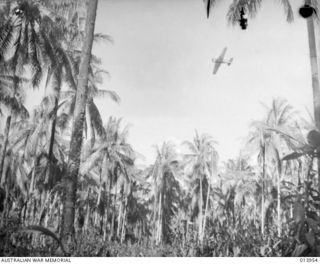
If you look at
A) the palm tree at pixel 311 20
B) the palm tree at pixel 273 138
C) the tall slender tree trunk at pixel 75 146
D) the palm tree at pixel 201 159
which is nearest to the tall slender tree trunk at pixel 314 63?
the palm tree at pixel 311 20

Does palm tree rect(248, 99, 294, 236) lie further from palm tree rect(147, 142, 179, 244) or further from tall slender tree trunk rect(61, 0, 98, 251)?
tall slender tree trunk rect(61, 0, 98, 251)

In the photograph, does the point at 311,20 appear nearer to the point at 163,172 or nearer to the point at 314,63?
the point at 314,63

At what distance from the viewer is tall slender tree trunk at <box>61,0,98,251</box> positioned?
4707mm

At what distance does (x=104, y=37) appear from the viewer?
32.4 feet

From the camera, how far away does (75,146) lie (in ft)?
17.0

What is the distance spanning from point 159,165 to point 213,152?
3.76 m

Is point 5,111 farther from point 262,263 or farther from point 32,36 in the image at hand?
point 262,263

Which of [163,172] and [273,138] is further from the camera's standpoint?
[163,172]

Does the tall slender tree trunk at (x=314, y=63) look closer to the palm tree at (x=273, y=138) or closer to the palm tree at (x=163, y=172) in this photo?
the palm tree at (x=273, y=138)

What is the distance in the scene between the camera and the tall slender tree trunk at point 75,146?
15.4 feet

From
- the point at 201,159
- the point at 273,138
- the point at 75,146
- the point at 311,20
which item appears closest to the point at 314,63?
the point at 311,20

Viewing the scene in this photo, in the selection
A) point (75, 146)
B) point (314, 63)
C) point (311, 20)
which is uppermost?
point (311, 20)

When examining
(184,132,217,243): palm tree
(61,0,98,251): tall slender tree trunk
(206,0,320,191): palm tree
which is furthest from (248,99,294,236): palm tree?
(61,0,98,251): tall slender tree trunk

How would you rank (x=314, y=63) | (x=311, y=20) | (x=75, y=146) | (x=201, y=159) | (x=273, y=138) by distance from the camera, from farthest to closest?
(x=201, y=159)
(x=273, y=138)
(x=311, y=20)
(x=314, y=63)
(x=75, y=146)
